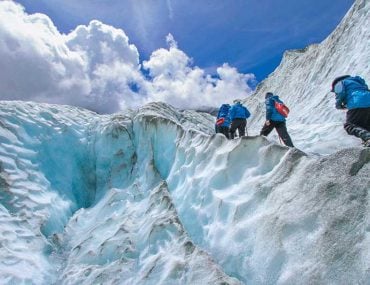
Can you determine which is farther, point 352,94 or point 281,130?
point 281,130

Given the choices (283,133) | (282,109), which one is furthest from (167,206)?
(282,109)

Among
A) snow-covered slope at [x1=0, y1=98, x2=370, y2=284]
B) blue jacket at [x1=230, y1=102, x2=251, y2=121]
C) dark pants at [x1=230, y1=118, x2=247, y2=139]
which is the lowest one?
snow-covered slope at [x1=0, y1=98, x2=370, y2=284]

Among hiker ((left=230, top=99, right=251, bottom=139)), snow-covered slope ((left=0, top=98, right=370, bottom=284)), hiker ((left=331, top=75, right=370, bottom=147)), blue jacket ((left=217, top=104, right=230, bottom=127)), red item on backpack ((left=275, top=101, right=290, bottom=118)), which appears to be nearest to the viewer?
snow-covered slope ((left=0, top=98, right=370, bottom=284))

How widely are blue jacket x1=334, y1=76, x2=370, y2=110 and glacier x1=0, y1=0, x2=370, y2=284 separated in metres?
1.45

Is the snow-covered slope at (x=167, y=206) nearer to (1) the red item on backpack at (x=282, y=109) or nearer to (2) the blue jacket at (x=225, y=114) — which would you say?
(1) the red item on backpack at (x=282, y=109)

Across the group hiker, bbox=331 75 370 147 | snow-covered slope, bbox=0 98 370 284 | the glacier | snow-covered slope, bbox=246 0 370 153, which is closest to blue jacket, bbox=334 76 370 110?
hiker, bbox=331 75 370 147

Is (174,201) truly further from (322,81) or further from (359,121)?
(322,81)

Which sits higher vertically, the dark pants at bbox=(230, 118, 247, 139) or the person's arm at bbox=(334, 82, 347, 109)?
the dark pants at bbox=(230, 118, 247, 139)

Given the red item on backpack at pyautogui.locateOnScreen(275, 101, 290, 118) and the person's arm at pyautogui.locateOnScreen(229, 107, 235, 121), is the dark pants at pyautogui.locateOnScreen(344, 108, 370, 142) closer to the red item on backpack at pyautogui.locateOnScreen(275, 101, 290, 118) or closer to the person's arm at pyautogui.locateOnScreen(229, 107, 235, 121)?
the red item on backpack at pyautogui.locateOnScreen(275, 101, 290, 118)

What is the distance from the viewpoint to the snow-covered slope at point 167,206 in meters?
4.52

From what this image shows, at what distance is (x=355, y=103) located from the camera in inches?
259

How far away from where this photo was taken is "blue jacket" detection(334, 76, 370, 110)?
6520 mm

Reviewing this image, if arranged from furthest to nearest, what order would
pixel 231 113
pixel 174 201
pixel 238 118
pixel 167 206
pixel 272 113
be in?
pixel 231 113, pixel 238 118, pixel 272 113, pixel 174 201, pixel 167 206

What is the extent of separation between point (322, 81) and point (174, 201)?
1220cm
